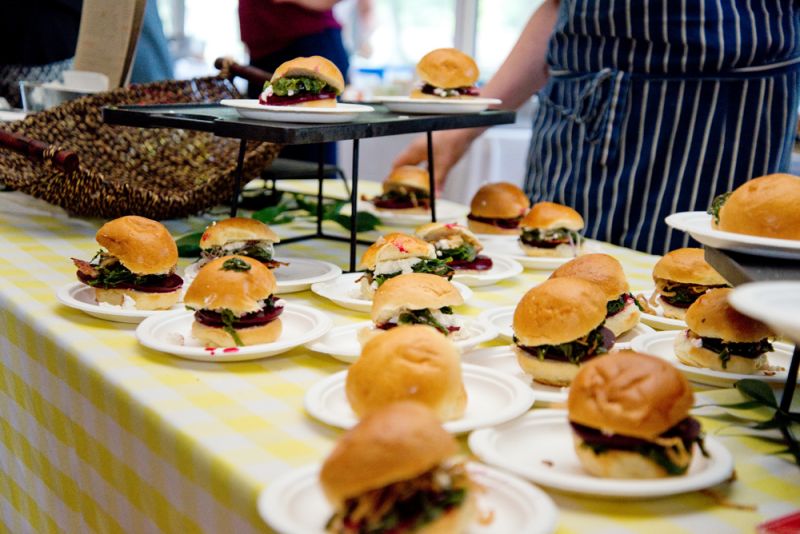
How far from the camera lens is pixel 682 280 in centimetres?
181

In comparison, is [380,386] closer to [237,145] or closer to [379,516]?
[379,516]

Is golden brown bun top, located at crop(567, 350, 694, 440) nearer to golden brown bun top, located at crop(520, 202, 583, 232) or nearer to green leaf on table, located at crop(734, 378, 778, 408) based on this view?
green leaf on table, located at crop(734, 378, 778, 408)

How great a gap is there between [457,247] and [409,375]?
111 centimetres

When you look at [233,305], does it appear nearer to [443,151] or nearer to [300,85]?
[300,85]

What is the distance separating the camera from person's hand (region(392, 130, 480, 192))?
11.0 feet

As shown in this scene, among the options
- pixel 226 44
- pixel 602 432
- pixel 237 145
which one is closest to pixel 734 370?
pixel 602 432

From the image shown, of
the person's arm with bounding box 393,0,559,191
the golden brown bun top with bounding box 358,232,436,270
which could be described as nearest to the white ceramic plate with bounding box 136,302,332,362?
the golden brown bun top with bounding box 358,232,436,270

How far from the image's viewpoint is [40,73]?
4012mm

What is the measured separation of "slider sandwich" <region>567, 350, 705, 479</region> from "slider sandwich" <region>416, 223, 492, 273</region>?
1.12m

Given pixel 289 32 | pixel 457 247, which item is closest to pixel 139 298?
pixel 457 247

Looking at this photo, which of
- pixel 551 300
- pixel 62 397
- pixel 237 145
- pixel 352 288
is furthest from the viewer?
pixel 237 145

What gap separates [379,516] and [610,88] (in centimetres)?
212

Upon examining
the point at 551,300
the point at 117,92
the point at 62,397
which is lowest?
the point at 62,397

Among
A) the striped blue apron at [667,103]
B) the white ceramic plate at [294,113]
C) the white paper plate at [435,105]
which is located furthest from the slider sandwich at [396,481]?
the striped blue apron at [667,103]
